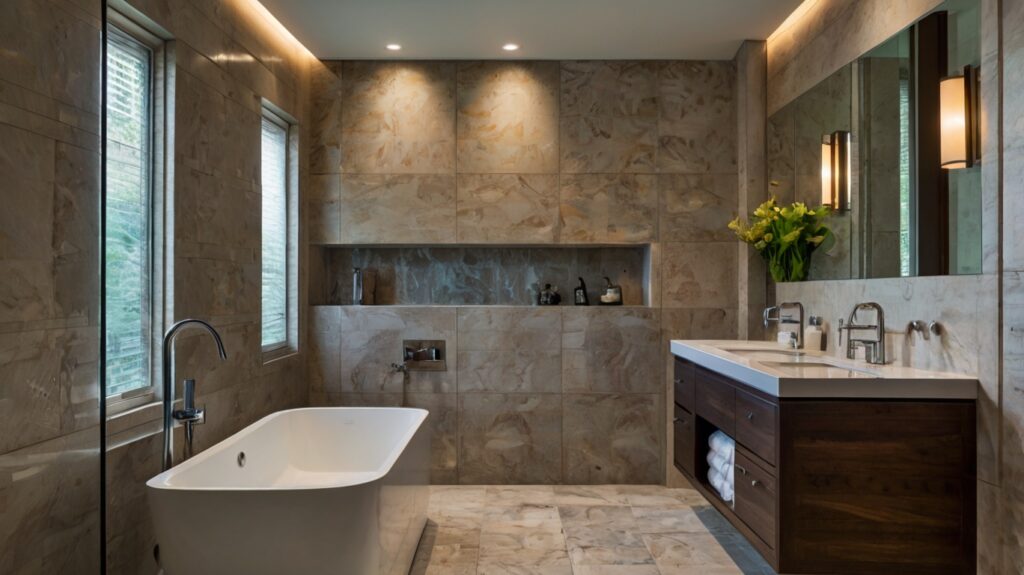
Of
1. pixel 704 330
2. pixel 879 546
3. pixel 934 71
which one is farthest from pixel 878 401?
pixel 704 330

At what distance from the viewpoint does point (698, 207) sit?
3.99m

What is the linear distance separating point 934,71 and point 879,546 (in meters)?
1.64

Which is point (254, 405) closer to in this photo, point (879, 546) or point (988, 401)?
point (879, 546)

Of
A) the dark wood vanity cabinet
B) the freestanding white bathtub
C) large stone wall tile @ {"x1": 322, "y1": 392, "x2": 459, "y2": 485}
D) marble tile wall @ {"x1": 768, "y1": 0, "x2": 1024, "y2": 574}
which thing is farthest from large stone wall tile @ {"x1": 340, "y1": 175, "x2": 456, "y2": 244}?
marble tile wall @ {"x1": 768, "y1": 0, "x2": 1024, "y2": 574}

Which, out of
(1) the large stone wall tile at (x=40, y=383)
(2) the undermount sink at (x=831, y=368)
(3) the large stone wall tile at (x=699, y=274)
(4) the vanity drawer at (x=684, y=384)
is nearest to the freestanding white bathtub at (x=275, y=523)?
(1) the large stone wall tile at (x=40, y=383)

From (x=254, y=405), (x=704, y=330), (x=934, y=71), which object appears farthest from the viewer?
(x=704, y=330)

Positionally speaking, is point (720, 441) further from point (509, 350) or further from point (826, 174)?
point (509, 350)

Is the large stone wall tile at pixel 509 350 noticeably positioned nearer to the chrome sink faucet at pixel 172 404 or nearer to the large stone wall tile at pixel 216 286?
the large stone wall tile at pixel 216 286

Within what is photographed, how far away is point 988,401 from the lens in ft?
6.63

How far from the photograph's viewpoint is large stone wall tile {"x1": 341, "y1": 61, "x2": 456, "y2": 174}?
403 centimetres

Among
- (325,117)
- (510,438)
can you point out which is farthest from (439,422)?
(325,117)

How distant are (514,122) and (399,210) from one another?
2.94 feet

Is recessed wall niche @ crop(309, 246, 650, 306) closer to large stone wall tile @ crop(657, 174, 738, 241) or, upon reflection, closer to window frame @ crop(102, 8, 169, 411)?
large stone wall tile @ crop(657, 174, 738, 241)

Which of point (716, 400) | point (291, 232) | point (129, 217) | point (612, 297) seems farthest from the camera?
point (612, 297)
